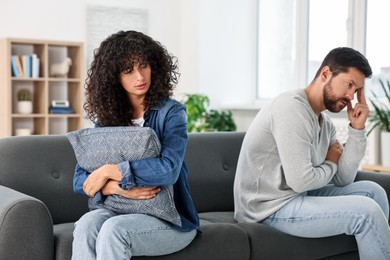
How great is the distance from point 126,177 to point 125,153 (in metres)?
0.10

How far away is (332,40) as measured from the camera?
5965mm

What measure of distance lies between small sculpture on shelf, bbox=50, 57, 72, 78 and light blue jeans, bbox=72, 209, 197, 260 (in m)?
4.42

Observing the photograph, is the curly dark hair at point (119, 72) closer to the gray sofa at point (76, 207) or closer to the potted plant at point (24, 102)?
the gray sofa at point (76, 207)

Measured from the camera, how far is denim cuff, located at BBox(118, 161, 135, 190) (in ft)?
7.57

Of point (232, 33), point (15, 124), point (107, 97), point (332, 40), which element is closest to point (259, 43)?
point (232, 33)

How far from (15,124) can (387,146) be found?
12.1 ft

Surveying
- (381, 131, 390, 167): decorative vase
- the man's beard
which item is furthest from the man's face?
(381, 131, 390, 167): decorative vase

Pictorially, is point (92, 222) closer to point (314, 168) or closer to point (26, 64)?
point (314, 168)

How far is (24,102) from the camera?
6484mm

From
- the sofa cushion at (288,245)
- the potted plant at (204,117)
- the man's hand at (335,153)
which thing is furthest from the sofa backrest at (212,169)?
the potted plant at (204,117)

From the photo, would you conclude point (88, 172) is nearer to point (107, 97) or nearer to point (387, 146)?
point (107, 97)

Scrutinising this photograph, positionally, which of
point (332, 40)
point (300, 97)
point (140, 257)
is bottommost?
point (140, 257)

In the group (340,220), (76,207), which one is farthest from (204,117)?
(340,220)

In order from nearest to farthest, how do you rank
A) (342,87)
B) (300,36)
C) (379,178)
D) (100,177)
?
(100,177) → (342,87) → (379,178) → (300,36)
